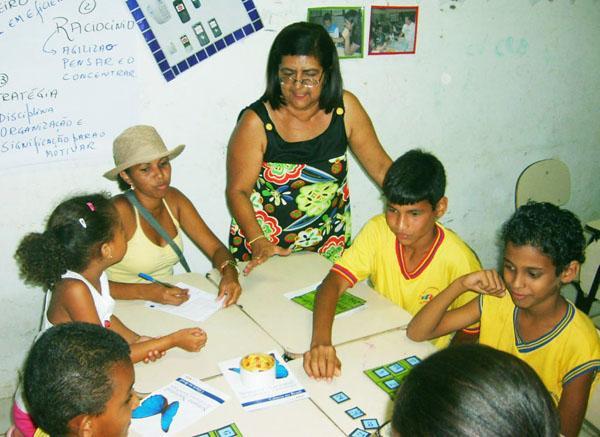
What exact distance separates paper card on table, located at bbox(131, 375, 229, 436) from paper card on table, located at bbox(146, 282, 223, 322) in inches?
17.5

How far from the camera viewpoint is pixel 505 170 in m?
4.37

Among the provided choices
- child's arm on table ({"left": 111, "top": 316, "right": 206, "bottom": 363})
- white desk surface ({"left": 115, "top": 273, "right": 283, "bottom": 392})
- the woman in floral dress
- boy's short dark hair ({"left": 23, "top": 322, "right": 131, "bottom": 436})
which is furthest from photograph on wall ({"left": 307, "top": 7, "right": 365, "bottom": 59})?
boy's short dark hair ({"left": 23, "top": 322, "right": 131, "bottom": 436})

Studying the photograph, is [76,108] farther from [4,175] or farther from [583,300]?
[583,300]

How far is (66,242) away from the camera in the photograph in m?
2.03

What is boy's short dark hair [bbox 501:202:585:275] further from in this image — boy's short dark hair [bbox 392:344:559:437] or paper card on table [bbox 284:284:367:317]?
boy's short dark hair [bbox 392:344:559:437]

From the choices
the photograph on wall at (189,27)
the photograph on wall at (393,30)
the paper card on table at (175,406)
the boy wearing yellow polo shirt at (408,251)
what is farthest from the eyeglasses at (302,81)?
the paper card on table at (175,406)

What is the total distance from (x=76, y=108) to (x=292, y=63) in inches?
47.9

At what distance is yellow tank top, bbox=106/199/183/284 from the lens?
8.45 ft

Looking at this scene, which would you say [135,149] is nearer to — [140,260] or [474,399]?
[140,260]

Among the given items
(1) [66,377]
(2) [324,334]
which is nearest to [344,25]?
(2) [324,334]

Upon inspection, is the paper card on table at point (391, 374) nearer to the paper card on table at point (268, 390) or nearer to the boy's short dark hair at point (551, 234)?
the paper card on table at point (268, 390)

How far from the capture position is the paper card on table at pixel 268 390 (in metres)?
1.74

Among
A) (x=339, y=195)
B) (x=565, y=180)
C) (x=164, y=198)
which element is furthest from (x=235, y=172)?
(x=565, y=180)

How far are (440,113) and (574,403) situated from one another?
2528mm
